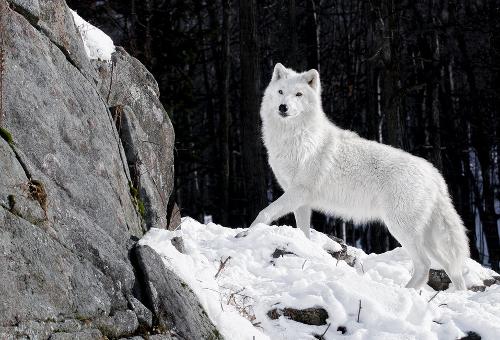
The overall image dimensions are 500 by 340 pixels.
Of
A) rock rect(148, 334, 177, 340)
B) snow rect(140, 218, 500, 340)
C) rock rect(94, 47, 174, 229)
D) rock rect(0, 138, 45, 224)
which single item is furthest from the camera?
rock rect(94, 47, 174, 229)

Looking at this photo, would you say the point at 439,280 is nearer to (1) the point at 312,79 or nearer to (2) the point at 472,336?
(2) the point at 472,336

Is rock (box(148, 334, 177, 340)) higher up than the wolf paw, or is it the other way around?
rock (box(148, 334, 177, 340))

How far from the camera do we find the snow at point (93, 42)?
6.49 metres

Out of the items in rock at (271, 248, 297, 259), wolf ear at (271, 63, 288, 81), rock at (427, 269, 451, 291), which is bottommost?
rock at (427, 269, 451, 291)

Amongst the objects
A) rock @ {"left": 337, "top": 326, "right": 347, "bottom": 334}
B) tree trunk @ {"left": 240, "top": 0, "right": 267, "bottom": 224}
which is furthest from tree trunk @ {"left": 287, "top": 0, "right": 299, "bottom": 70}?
rock @ {"left": 337, "top": 326, "right": 347, "bottom": 334}

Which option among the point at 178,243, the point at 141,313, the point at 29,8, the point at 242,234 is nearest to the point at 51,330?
the point at 141,313

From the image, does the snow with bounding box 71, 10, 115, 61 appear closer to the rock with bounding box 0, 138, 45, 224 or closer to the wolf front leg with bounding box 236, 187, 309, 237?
the wolf front leg with bounding box 236, 187, 309, 237

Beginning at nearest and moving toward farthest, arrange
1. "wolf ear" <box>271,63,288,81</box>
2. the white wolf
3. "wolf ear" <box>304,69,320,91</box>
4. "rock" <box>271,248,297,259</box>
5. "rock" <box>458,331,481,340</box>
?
"rock" <box>458,331,481,340</box> < "rock" <box>271,248,297,259</box> < the white wolf < "wolf ear" <box>304,69,320,91</box> < "wolf ear" <box>271,63,288,81</box>

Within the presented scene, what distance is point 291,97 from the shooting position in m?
7.11

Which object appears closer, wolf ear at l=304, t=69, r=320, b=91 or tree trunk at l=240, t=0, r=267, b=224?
wolf ear at l=304, t=69, r=320, b=91

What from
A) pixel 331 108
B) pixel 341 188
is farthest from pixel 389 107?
pixel 331 108

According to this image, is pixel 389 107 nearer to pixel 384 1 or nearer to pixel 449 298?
pixel 384 1

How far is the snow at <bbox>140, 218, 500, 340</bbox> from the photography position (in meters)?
4.54

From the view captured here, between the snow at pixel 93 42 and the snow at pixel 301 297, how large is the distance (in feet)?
7.59
